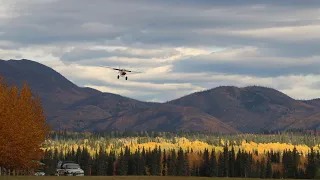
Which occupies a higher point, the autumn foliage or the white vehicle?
the autumn foliage

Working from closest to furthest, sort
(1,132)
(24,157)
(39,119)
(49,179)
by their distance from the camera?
(49,179) < (1,132) < (24,157) < (39,119)

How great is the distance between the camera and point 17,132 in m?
90.6

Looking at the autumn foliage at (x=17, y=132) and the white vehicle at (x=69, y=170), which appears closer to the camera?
the autumn foliage at (x=17, y=132)

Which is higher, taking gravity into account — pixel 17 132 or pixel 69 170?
pixel 17 132

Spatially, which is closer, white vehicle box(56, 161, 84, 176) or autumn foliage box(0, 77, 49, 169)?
autumn foliage box(0, 77, 49, 169)

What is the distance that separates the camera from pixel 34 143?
97.5 m

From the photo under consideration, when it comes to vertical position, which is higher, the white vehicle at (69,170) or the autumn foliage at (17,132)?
the autumn foliage at (17,132)

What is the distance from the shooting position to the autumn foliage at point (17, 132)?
89.1 meters

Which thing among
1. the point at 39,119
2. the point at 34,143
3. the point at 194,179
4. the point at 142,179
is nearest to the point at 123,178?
the point at 142,179

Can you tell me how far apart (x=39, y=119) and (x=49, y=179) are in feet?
120

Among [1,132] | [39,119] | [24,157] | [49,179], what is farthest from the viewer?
[39,119]

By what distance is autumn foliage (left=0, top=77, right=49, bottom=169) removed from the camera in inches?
3506

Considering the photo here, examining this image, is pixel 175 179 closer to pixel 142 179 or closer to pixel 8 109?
pixel 142 179

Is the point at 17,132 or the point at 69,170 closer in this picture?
the point at 17,132
